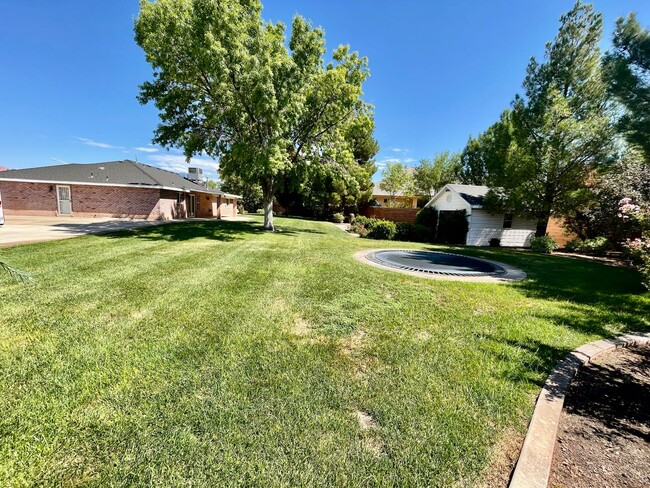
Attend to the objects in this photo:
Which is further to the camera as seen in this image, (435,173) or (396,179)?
(396,179)

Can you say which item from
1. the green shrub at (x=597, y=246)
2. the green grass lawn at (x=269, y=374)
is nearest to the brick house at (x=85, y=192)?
the green grass lawn at (x=269, y=374)

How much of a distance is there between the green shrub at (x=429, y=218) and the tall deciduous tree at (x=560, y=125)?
163 inches

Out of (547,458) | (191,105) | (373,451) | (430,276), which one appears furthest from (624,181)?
(191,105)

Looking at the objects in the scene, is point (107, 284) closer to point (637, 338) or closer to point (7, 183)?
point (637, 338)

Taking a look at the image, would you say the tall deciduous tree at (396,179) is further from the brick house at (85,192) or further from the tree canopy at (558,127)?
the brick house at (85,192)

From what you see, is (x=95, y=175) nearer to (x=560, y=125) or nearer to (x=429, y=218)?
(x=429, y=218)

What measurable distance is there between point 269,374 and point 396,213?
25081 mm

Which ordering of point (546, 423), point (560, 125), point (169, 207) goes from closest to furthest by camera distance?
point (546, 423) → point (560, 125) → point (169, 207)

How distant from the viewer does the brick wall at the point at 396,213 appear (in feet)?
84.0

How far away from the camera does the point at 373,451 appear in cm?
211

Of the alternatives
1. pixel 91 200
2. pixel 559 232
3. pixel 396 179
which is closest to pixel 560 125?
pixel 559 232

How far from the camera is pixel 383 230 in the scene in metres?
16.7

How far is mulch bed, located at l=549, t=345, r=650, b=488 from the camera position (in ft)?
6.67

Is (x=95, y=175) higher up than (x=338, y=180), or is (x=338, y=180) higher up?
(x=338, y=180)
